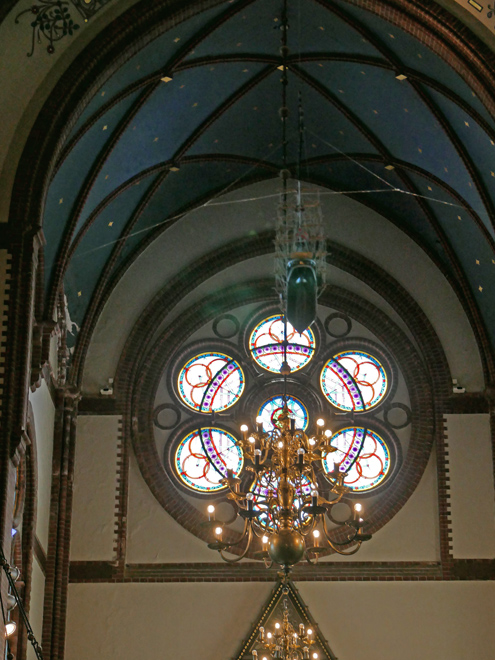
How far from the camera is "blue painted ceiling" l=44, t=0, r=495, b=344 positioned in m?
15.5

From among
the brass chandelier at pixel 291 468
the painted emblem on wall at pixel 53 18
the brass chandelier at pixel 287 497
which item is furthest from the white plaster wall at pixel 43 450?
the painted emblem on wall at pixel 53 18

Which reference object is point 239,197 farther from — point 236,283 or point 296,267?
point 296,267

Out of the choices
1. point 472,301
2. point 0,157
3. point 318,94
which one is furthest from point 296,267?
point 472,301

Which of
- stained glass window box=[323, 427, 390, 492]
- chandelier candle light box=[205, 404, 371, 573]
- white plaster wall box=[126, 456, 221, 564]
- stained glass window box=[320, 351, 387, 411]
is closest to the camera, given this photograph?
chandelier candle light box=[205, 404, 371, 573]

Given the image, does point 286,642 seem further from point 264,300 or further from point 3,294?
point 264,300

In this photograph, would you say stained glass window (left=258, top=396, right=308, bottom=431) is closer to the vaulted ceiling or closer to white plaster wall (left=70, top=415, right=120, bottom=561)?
white plaster wall (left=70, top=415, right=120, bottom=561)

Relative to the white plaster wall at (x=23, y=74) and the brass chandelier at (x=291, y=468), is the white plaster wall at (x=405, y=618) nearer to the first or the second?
the brass chandelier at (x=291, y=468)

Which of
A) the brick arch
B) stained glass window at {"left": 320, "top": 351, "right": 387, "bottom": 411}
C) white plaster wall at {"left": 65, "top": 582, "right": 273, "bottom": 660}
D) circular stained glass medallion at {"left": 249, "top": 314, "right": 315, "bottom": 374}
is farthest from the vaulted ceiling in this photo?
white plaster wall at {"left": 65, "top": 582, "right": 273, "bottom": 660}

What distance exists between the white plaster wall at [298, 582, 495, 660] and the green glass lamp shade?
7085 millimetres

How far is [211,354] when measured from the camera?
67.8ft

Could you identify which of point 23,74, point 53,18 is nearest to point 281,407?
point 23,74

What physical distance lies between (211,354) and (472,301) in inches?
187

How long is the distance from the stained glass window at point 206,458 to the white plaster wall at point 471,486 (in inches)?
146

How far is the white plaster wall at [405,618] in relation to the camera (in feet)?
59.1
